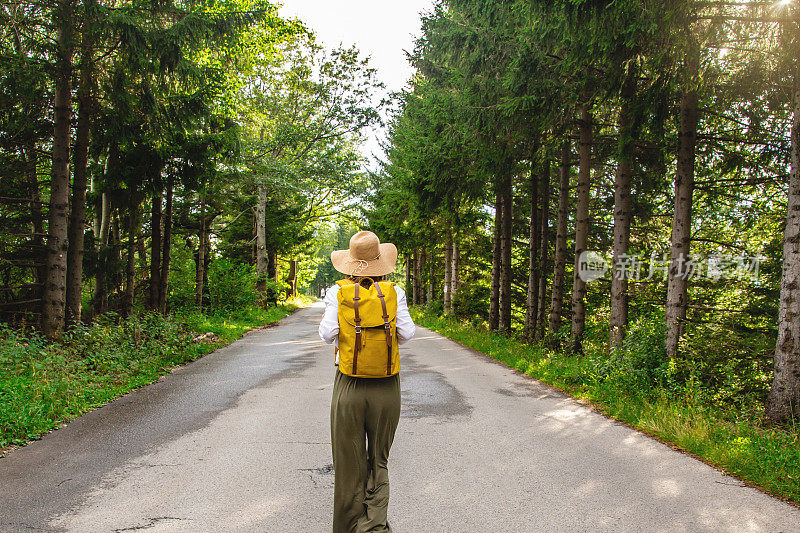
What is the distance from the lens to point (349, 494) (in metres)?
3.43

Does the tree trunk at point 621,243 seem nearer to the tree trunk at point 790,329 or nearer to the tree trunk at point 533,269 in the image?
the tree trunk at point 790,329

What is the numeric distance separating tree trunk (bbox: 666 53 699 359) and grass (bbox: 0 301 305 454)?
8957 millimetres

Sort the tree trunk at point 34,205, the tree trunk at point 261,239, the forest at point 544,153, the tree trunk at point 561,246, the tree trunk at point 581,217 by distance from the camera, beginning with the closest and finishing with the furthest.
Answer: the forest at point 544,153 < the tree trunk at point 581,217 < the tree trunk at point 34,205 < the tree trunk at point 561,246 < the tree trunk at point 261,239

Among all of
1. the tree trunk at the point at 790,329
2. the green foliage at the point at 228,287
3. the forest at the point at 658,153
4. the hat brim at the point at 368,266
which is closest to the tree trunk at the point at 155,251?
the green foliage at the point at 228,287

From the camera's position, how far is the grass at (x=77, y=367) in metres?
6.11

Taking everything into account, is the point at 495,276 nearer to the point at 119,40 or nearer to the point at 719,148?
the point at 719,148

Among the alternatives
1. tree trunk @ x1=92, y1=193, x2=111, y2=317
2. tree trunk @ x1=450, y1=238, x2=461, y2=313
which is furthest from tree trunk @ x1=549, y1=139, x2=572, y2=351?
tree trunk @ x1=92, y1=193, x2=111, y2=317

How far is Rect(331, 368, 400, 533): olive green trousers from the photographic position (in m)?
3.41

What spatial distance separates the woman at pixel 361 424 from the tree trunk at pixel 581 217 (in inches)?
376

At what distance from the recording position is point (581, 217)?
12172 millimetres

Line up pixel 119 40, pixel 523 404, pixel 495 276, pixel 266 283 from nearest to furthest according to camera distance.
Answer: pixel 523 404 → pixel 119 40 → pixel 495 276 → pixel 266 283

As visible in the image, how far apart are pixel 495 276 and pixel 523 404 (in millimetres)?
10423

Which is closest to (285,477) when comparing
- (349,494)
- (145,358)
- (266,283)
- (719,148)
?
(349,494)

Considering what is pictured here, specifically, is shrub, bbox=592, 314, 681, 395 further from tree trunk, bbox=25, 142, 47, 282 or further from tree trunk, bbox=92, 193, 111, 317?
tree trunk, bbox=92, 193, 111, 317
